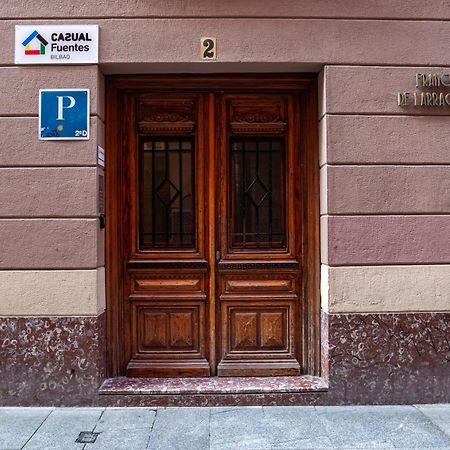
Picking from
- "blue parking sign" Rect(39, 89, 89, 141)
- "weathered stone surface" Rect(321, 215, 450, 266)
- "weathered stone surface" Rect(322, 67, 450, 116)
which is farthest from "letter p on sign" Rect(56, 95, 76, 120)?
"weathered stone surface" Rect(321, 215, 450, 266)

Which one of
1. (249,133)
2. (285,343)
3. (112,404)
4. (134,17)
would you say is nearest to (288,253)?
(285,343)

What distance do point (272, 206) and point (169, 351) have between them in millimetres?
1939

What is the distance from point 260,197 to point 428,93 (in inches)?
79.3

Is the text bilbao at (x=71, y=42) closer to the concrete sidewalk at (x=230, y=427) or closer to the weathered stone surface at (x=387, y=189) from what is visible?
the weathered stone surface at (x=387, y=189)

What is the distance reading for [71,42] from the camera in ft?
17.5

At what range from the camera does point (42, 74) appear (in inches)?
210

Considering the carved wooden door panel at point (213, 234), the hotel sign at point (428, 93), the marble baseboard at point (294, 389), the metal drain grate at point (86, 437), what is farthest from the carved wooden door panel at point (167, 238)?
the hotel sign at point (428, 93)

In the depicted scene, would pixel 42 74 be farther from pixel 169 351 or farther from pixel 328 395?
pixel 328 395

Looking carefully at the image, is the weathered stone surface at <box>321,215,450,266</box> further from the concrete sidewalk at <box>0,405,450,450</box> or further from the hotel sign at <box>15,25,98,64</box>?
the hotel sign at <box>15,25,98,64</box>

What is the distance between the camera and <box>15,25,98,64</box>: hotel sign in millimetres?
5324

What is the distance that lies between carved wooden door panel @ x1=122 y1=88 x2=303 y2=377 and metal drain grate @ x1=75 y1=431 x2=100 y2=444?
3.63 feet

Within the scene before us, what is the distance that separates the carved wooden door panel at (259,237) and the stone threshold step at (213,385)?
148 millimetres

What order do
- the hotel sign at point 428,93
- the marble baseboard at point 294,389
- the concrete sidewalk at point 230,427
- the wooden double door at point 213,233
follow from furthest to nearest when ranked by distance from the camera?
the wooden double door at point 213,233
the hotel sign at point 428,93
the marble baseboard at point 294,389
the concrete sidewalk at point 230,427

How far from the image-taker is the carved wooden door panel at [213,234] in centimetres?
577
